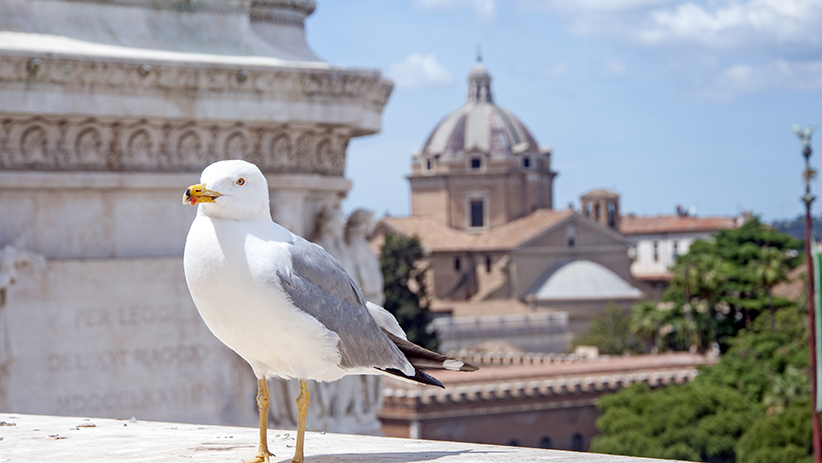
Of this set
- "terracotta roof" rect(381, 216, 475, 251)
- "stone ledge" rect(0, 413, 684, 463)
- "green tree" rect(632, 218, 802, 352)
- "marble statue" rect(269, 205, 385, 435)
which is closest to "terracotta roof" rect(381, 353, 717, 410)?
"green tree" rect(632, 218, 802, 352)

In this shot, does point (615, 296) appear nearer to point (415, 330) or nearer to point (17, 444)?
point (415, 330)

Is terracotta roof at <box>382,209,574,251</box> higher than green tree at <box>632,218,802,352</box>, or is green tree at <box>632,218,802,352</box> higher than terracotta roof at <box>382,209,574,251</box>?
terracotta roof at <box>382,209,574,251</box>

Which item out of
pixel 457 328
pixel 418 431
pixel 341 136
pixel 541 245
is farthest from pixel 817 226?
pixel 341 136

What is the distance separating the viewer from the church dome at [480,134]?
78562 mm

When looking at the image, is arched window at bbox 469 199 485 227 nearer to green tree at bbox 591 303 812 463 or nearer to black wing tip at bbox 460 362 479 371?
green tree at bbox 591 303 812 463

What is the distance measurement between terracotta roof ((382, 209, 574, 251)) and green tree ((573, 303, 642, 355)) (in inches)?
495

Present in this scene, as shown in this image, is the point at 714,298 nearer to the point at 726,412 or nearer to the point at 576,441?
the point at 576,441

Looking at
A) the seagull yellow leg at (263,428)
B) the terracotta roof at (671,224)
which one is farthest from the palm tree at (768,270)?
the seagull yellow leg at (263,428)

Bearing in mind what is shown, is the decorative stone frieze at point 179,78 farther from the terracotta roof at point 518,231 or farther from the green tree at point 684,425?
the terracotta roof at point 518,231

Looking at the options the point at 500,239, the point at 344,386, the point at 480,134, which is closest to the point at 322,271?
the point at 344,386

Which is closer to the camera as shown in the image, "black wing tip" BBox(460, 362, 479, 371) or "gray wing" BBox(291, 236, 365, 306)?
"gray wing" BBox(291, 236, 365, 306)

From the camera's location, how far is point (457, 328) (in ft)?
180

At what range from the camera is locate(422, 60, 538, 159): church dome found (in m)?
78.6

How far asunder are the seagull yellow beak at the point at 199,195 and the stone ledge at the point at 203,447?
41.4 inches
